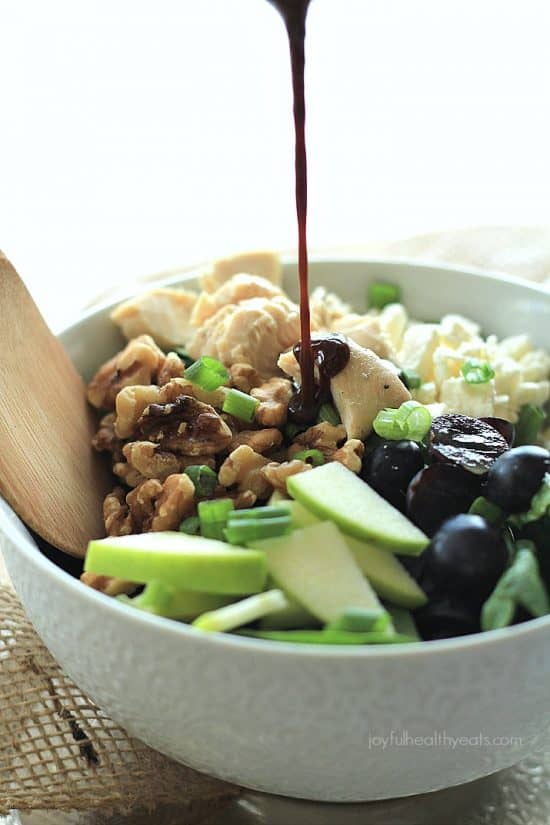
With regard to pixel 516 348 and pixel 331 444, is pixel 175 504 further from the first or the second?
pixel 516 348

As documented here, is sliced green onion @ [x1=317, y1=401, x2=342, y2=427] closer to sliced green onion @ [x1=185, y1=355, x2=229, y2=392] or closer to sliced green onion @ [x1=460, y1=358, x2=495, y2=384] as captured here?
sliced green onion @ [x1=185, y1=355, x2=229, y2=392]

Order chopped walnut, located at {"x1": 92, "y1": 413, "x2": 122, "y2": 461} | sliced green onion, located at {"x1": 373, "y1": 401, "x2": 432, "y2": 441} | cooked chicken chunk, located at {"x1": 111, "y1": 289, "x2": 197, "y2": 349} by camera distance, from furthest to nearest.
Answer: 1. cooked chicken chunk, located at {"x1": 111, "y1": 289, "x2": 197, "y2": 349}
2. chopped walnut, located at {"x1": 92, "y1": 413, "x2": 122, "y2": 461}
3. sliced green onion, located at {"x1": 373, "y1": 401, "x2": 432, "y2": 441}

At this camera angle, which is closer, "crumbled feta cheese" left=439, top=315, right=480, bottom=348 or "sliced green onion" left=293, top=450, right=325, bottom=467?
"sliced green onion" left=293, top=450, right=325, bottom=467

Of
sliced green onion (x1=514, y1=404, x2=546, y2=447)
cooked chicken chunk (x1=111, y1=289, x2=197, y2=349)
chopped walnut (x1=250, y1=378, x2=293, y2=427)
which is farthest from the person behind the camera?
cooked chicken chunk (x1=111, y1=289, x2=197, y2=349)

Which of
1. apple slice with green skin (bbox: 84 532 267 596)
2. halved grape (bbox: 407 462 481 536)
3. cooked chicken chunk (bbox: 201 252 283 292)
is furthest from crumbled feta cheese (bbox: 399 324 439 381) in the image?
apple slice with green skin (bbox: 84 532 267 596)

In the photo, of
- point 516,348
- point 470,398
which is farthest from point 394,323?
point 470,398
